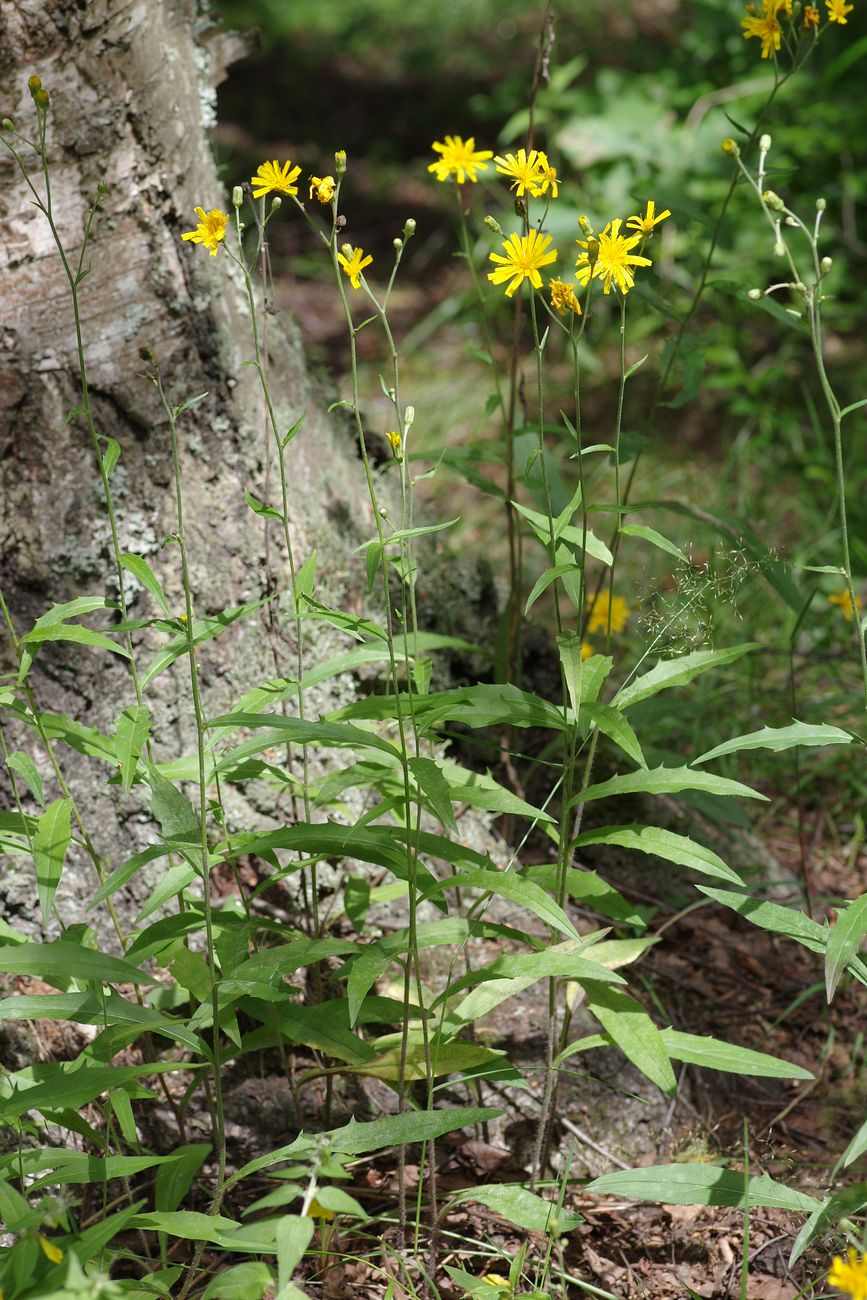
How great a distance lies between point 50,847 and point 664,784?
85cm

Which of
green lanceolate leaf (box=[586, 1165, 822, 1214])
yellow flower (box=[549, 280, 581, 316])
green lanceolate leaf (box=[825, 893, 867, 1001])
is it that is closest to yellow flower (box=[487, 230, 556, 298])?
yellow flower (box=[549, 280, 581, 316])

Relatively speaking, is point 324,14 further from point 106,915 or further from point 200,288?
point 106,915

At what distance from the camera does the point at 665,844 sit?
1577 mm

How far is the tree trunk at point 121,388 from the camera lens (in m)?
2.07

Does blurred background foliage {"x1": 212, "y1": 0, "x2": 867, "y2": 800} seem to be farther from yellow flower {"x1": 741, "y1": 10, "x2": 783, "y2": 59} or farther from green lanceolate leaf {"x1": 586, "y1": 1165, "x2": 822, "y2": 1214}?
green lanceolate leaf {"x1": 586, "y1": 1165, "x2": 822, "y2": 1214}

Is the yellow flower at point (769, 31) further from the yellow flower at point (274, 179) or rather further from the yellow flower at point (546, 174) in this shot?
the yellow flower at point (274, 179)

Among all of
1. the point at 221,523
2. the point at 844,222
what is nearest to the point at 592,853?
the point at 221,523

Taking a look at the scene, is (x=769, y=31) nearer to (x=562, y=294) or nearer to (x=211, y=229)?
(x=562, y=294)

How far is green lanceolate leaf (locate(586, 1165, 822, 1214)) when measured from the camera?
148cm

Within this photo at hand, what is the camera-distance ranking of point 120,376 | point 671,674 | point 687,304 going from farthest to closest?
1. point 687,304
2. point 120,376
3. point 671,674

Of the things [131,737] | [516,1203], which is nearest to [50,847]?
[131,737]

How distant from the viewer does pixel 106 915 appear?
207cm

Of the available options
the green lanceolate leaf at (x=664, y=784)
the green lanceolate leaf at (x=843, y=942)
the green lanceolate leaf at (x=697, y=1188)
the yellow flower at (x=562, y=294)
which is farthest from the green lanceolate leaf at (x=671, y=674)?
the green lanceolate leaf at (x=697, y=1188)

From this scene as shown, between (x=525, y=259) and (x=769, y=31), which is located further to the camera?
(x=769, y=31)
